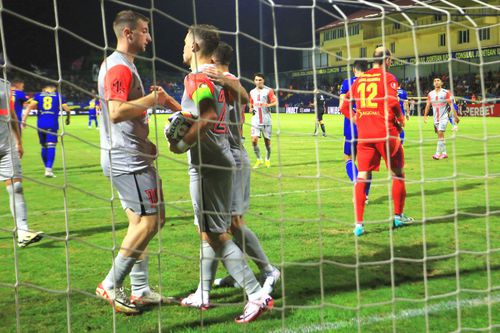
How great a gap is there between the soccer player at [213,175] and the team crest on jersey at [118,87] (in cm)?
36

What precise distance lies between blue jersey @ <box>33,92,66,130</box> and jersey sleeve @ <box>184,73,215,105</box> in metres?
7.96

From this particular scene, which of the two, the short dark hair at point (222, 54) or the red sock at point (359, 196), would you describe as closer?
the short dark hair at point (222, 54)

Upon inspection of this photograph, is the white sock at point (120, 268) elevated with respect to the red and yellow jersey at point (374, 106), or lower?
lower

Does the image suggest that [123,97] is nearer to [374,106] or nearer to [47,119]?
[374,106]

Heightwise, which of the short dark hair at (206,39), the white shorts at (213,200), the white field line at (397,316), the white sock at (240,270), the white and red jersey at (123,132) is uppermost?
the short dark hair at (206,39)

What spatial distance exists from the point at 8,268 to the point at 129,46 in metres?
2.33

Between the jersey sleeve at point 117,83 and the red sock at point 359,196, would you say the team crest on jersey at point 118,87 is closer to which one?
the jersey sleeve at point 117,83

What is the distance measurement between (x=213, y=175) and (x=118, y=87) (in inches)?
29.6

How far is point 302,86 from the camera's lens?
1280 inches

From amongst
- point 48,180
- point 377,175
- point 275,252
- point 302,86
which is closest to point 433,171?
point 377,175

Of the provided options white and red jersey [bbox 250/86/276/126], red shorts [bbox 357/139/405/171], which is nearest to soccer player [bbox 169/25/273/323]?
red shorts [bbox 357/139/405/171]

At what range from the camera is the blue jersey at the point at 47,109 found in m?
10.2

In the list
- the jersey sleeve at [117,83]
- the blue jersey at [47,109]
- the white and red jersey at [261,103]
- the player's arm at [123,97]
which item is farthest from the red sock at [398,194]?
the blue jersey at [47,109]

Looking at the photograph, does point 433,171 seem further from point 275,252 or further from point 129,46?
point 129,46
